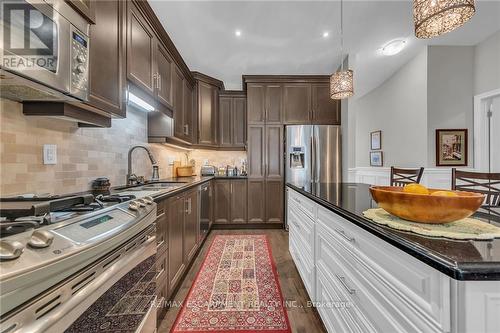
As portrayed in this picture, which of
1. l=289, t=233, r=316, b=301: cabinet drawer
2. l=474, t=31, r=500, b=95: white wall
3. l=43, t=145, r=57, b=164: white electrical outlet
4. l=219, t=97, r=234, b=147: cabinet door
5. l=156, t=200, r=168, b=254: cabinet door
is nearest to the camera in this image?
l=43, t=145, r=57, b=164: white electrical outlet

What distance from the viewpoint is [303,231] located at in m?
1.85

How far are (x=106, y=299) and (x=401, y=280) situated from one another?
1037mm

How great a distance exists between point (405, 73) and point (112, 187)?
15.7 feet

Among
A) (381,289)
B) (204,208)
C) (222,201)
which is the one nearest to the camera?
(381,289)

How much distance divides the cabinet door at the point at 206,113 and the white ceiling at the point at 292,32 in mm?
340

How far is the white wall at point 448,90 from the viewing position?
3.25 metres

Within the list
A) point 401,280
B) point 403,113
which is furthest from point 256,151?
point 401,280

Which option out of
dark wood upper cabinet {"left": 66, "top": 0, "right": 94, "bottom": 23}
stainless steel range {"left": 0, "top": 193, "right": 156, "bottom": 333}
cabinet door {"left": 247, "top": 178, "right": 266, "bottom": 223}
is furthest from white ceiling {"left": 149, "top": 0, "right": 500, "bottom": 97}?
stainless steel range {"left": 0, "top": 193, "right": 156, "bottom": 333}

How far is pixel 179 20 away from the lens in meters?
2.45

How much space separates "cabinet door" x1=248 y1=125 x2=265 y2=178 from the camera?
3.80 meters

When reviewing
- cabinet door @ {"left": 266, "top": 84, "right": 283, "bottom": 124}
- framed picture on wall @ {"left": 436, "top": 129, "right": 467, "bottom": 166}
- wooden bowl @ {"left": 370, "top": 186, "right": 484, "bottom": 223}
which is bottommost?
wooden bowl @ {"left": 370, "top": 186, "right": 484, "bottom": 223}

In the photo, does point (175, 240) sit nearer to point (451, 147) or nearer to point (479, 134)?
point (451, 147)

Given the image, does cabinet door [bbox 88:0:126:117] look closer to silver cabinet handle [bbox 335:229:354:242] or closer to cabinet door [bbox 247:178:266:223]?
silver cabinet handle [bbox 335:229:354:242]

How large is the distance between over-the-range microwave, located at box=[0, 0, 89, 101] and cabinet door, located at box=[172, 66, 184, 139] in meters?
1.64
